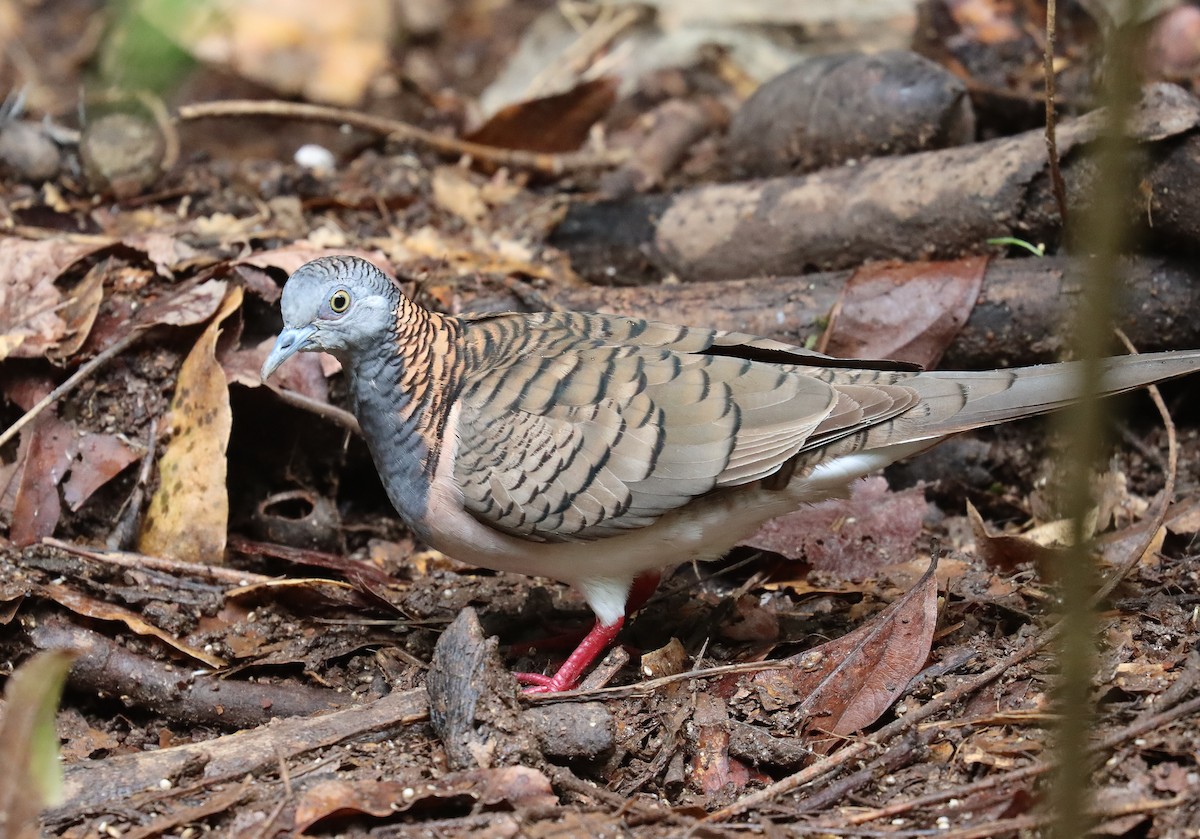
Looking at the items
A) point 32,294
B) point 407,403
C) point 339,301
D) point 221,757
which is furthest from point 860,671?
point 32,294

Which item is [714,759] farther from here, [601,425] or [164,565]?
[164,565]

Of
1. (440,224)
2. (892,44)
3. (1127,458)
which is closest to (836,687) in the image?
(1127,458)

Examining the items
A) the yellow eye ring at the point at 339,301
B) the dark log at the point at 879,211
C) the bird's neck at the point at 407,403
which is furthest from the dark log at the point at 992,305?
the yellow eye ring at the point at 339,301

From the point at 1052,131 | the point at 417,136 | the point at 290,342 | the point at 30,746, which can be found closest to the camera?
the point at 30,746

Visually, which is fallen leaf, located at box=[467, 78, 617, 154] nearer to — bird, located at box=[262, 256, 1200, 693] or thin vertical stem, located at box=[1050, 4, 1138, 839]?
bird, located at box=[262, 256, 1200, 693]

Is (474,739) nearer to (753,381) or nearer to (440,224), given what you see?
(753,381)

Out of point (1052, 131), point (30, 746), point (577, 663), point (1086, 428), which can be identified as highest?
point (1052, 131)

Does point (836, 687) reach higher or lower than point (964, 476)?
lower

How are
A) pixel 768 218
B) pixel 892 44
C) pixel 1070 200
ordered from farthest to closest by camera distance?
pixel 892 44, pixel 768 218, pixel 1070 200
